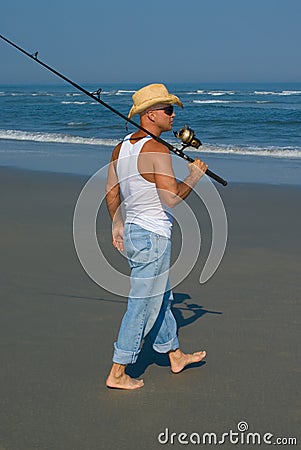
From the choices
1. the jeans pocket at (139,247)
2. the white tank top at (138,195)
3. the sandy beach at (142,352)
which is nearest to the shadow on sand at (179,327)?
Answer: the sandy beach at (142,352)

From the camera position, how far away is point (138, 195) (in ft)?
12.0

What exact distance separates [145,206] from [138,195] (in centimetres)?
7

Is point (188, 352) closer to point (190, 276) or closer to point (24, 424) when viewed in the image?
point (24, 424)

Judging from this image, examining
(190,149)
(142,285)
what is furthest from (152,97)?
(190,149)

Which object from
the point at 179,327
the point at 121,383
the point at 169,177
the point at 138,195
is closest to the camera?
the point at 169,177

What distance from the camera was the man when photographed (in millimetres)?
3547

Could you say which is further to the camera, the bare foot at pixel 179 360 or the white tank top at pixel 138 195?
the bare foot at pixel 179 360

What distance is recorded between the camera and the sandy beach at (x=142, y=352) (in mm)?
3426

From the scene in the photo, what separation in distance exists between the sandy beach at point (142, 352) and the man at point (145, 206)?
0.30 metres

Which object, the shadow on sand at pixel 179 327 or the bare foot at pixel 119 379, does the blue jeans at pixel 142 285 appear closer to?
the bare foot at pixel 119 379

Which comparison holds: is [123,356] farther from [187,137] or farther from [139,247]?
[187,137]

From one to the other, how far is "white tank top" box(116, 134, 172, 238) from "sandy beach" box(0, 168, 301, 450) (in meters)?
0.92

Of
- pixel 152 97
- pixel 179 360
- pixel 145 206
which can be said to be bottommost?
pixel 179 360

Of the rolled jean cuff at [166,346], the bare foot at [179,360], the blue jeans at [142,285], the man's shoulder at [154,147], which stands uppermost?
the man's shoulder at [154,147]
